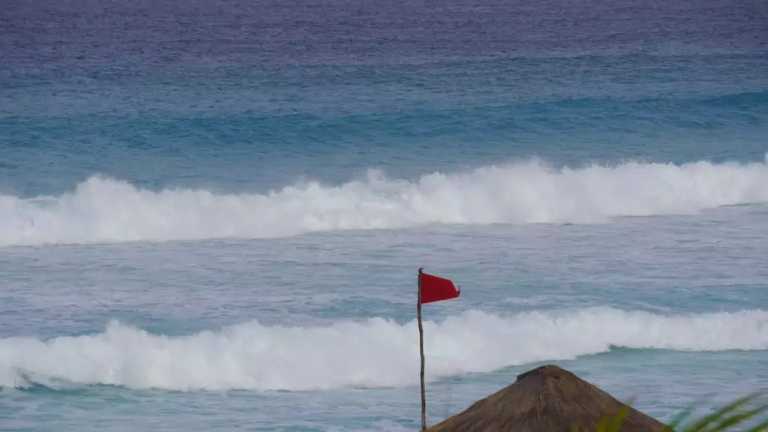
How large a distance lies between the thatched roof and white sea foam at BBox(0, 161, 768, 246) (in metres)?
12.5

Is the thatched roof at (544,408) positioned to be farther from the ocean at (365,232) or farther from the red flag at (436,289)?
the ocean at (365,232)

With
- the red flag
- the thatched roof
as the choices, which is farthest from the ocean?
the thatched roof

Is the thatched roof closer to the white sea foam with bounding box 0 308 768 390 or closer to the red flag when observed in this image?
the red flag

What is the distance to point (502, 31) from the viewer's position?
173 ft

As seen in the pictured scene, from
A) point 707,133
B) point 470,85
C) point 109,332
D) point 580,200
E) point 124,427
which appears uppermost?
point 470,85

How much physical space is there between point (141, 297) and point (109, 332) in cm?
177

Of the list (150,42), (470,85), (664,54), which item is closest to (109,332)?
(470,85)

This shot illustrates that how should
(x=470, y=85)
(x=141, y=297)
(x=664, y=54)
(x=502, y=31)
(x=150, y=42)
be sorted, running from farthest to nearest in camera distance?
(x=502, y=31), (x=150, y=42), (x=664, y=54), (x=470, y=85), (x=141, y=297)

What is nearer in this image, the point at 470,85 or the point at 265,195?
the point at 265,195

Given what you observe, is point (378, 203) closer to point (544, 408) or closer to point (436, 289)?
point (436, 289)

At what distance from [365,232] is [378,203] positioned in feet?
5.70

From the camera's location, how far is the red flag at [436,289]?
8.68 m

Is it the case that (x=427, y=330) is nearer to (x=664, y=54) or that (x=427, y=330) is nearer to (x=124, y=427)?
(x=124, y=427)

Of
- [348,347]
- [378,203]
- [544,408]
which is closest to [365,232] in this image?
[378,203]
